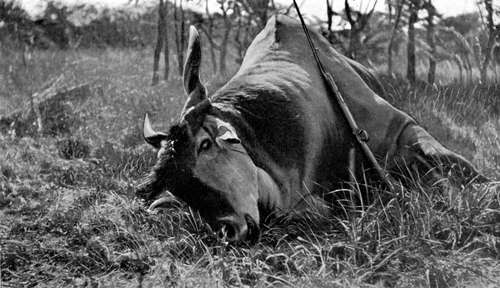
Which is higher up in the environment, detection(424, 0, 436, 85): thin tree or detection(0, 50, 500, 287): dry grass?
detection(424, 0, 436, 85): thin tree

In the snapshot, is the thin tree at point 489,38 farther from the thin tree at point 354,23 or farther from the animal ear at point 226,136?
the animal ear at point 226,136

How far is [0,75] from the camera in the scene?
11.4 metres

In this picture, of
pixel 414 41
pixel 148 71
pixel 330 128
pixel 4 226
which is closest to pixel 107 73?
pixel 148 71

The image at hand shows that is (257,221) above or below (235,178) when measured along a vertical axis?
below

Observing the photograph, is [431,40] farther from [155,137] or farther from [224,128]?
[155,137]

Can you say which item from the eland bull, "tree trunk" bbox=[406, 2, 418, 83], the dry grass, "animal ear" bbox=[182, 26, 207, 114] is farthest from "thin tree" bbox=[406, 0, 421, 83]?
"animal ear" bbox=[182, 26, 207, 114]

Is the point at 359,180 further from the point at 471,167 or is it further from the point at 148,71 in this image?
the point at 148,71

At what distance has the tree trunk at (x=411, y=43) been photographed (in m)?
9.16

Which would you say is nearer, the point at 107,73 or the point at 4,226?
the point at 4,226

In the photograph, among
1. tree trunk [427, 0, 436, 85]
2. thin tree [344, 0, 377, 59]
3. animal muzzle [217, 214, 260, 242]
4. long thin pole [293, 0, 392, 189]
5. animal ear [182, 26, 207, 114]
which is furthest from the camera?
tree trunk [427, 0, 436, 85]

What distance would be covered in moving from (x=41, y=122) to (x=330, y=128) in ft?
15.3

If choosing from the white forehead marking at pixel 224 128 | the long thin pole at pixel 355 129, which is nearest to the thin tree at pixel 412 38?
the long thin pole at pixel 355 129

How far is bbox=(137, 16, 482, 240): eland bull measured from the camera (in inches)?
134

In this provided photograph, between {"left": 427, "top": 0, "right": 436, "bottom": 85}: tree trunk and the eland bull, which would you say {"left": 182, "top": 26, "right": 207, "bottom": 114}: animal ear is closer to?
the eland bull
